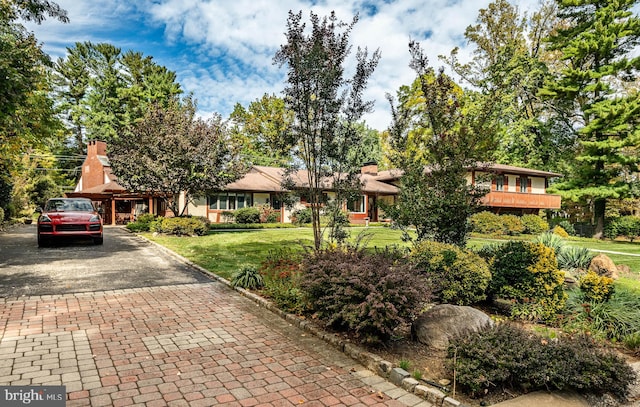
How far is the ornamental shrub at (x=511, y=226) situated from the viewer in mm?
23469

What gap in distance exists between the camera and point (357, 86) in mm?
7617

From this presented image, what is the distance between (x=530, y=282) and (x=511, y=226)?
63.9 feet

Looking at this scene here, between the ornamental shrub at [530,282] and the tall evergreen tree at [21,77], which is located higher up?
the tall evergreen tree at [21,77]

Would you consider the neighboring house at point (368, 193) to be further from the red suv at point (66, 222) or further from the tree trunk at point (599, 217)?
the red suv at point (66, 222)

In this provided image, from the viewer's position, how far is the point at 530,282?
6055 mm

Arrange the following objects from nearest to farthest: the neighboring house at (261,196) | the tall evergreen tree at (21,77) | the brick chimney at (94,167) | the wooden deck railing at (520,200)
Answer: the tall evergreen tree at (21,77) < the wooden deck railing at (520,200) < the neighboring house at (261,196) < the brick chimney at (94,167)

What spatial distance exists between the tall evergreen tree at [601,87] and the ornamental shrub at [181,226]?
2197 cm

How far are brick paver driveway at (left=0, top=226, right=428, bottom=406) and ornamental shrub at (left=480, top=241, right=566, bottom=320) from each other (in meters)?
3.38

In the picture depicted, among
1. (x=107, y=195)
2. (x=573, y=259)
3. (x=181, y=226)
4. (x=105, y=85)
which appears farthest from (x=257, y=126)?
(x=573, y=259)

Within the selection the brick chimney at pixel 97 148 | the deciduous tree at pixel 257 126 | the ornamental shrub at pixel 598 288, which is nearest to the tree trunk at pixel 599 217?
the ornamental shrub at pixel 598 288

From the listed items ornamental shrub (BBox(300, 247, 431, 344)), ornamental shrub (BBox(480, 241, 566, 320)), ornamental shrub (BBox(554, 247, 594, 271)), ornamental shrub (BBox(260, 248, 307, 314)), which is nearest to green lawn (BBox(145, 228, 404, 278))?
ornamental shrub (BBox(260, 248, 307, 314))

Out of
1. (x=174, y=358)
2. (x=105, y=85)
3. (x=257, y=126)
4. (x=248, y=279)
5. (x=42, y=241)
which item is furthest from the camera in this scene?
(x=105, y=85)

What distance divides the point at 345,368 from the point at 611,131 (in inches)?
990

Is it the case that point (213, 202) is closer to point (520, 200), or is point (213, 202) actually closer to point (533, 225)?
point (533, 225)
